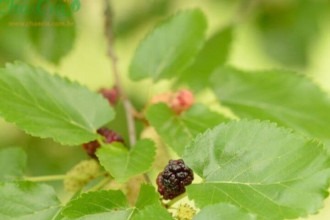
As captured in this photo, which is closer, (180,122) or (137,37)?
(180,122)

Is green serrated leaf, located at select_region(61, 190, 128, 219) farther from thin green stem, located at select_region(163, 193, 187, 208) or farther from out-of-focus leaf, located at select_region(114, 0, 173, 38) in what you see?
out-of-focus leaf, located at select_region(114, 0, 173, 38)

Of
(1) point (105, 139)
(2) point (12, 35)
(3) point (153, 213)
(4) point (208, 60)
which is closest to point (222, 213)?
(3) point (153, 213)

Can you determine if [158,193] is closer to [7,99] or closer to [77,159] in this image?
[7,99]

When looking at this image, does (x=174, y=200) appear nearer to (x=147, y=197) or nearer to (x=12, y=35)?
(x=147, y=197)

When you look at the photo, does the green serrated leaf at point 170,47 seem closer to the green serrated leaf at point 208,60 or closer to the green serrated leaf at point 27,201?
the green serrated leaf at point 208,60

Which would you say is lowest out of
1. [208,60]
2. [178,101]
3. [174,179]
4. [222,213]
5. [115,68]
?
[222,213]

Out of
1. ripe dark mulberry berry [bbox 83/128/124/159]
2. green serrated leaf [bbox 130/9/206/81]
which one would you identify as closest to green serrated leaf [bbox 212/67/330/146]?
green serrated leaf [bbox 130/9/206/81]
